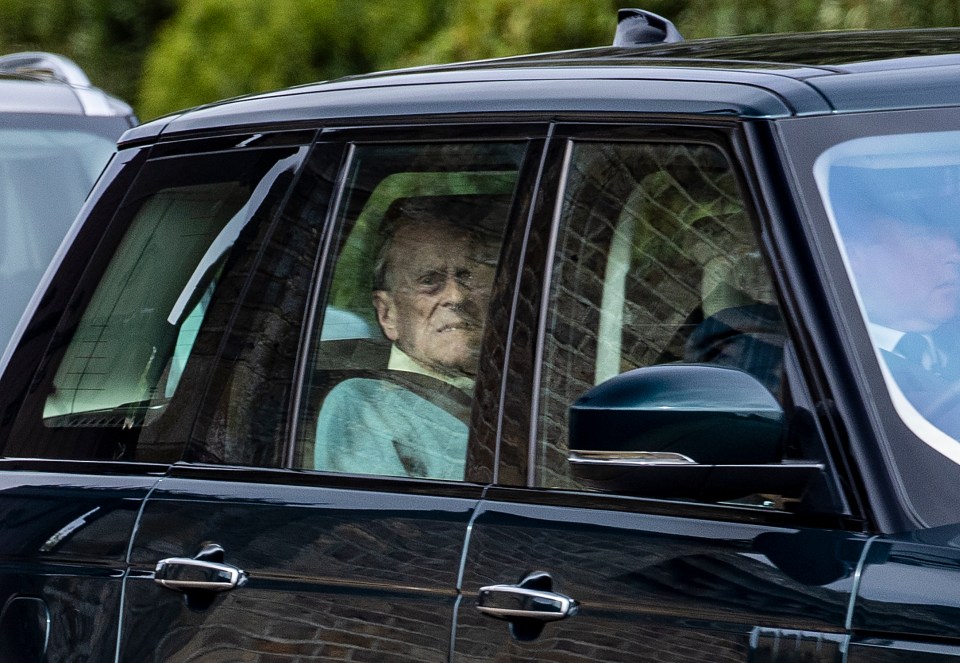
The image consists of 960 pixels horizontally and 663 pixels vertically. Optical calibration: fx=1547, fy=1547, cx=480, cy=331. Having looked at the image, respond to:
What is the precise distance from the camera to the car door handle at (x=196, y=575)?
8.43ft

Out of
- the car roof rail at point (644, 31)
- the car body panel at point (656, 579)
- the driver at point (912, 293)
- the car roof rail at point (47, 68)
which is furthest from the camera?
the car roof rail at point (47, 68)

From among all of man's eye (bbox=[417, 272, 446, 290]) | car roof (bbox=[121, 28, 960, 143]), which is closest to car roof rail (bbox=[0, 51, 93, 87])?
car roof (bbox=[121, 28, 960, 143])

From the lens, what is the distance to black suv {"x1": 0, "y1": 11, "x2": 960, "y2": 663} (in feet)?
6.84

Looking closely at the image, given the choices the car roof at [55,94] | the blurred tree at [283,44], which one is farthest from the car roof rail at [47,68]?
the blurred tree at [283,44]

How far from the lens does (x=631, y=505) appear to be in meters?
2.24

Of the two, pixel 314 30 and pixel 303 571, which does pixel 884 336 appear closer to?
pixel 303 571

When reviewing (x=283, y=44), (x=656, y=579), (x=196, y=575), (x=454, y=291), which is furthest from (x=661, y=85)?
(x=283, y=44)

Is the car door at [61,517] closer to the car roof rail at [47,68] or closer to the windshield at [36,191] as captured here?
the windshield at [36,191]

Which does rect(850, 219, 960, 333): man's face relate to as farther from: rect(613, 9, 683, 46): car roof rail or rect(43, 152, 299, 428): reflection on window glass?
rect(613, 9, 683, 46): car roof rail

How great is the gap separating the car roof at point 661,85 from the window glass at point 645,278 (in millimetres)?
92

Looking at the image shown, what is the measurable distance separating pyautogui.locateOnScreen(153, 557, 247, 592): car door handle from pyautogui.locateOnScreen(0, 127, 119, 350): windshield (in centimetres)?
325

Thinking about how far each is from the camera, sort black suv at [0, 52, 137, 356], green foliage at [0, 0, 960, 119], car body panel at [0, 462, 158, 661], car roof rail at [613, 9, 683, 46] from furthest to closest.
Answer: green foliage at [0, 0, 960, 119] < black suv at [0, 52, 137, 356] < car roof rail at [613, 9, 683, 46] < car body panel at [0, 462, 158, 661]

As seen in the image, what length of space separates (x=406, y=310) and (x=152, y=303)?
601 millimetres

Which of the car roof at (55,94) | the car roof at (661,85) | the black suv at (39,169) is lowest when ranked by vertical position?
the car roof at (661,85)
